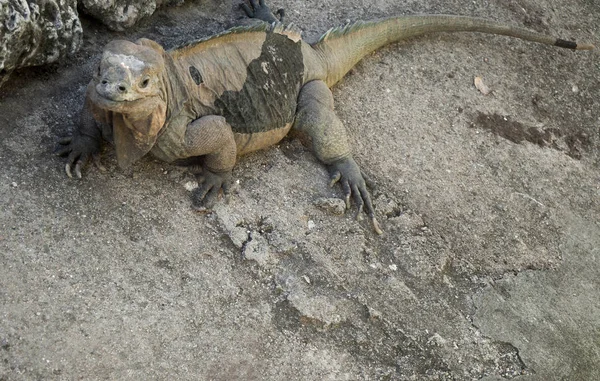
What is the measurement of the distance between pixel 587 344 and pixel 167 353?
183cm

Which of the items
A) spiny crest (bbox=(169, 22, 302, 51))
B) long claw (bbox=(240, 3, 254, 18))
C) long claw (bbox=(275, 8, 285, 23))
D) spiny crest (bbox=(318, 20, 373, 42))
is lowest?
long claw (bbox=(275, 8, 285, 23))

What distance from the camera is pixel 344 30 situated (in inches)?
151

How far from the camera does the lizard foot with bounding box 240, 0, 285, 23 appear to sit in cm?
393

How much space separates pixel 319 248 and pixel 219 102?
78 cm

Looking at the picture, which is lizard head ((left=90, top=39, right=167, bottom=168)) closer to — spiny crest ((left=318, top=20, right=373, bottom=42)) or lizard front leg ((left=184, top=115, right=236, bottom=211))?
lizard front leg ((left=184, top=115, right=236, bottom=211))

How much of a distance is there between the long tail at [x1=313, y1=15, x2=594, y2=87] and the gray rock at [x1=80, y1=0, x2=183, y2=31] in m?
0.90

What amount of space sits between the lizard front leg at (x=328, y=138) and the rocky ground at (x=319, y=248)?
0.09m

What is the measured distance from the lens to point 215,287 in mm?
2719

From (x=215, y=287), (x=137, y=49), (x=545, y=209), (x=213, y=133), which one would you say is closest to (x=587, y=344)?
(x=545, y=209)

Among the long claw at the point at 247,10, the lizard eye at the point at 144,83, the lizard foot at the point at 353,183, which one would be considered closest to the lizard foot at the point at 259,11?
the long claw at the point at 247,10

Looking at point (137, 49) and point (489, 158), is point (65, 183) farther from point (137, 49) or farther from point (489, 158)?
point (489, 158)

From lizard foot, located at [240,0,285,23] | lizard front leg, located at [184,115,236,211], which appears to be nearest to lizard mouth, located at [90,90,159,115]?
lizard front leg, located at [184,115,236,211]

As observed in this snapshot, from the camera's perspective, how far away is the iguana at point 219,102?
8.59 feet

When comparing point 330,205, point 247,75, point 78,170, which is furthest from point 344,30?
point 78,170
